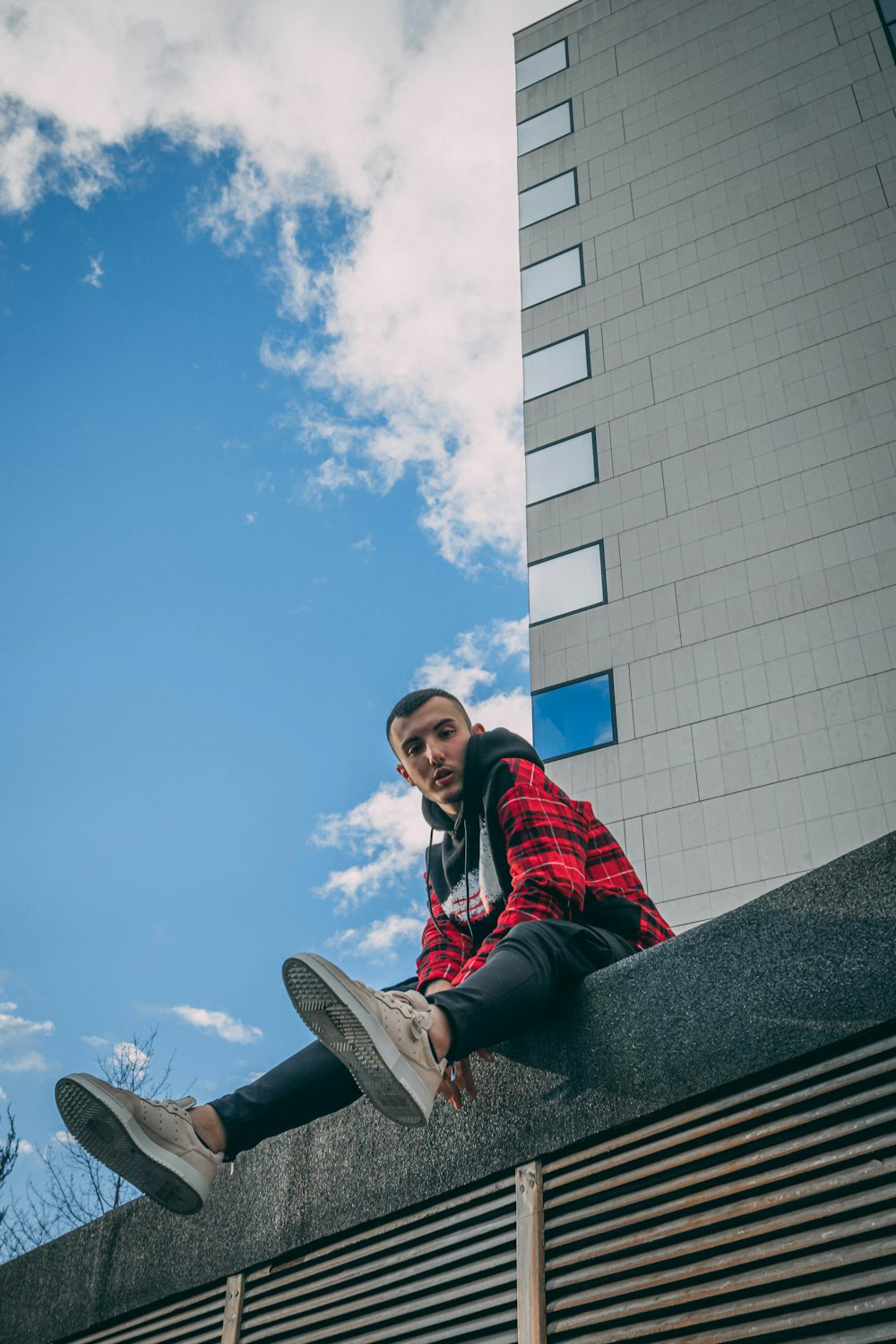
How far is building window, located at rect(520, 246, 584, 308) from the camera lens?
14508mm

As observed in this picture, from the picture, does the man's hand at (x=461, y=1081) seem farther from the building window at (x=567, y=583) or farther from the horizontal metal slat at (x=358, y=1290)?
the building window at (x=567, y=583)

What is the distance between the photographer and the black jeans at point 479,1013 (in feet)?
8.48

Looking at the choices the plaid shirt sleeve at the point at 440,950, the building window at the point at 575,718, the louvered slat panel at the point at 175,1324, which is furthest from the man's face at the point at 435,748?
the building window at the point at 575,718

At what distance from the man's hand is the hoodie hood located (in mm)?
889

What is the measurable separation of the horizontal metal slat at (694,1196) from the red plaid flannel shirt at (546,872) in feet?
2.20

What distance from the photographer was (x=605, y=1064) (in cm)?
268

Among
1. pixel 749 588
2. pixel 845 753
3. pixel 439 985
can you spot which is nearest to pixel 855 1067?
pixel 439 985

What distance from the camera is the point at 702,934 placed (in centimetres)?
257

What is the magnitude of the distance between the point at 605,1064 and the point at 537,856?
68 centimetres

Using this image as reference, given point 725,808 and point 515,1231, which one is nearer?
point 515,1231

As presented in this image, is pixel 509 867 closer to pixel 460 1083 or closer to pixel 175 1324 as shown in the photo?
pixel 460 1083

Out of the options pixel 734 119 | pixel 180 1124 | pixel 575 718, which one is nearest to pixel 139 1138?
pixel 180 1124

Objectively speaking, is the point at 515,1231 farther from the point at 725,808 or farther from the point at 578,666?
the point at 578,666

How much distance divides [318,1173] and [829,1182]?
175 centimetres
